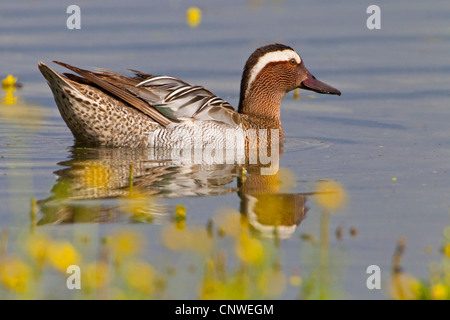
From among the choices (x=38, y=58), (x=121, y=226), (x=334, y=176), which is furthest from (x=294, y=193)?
(x=38, y=58)

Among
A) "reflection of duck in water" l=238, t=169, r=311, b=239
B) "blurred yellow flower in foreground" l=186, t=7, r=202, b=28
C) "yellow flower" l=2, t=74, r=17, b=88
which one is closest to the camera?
"reflection of duck in water" l=238, t=169, r=311, b=239

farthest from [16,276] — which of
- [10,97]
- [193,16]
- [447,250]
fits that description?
[193,16]

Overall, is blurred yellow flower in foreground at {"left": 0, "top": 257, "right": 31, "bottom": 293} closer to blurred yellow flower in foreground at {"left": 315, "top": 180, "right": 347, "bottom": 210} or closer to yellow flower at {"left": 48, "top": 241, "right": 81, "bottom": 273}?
yellow flower at {"left": 48, "top": 241, "right": 81, "bottom": 273}

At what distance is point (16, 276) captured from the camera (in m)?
4.21

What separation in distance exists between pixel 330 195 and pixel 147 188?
1452 mm

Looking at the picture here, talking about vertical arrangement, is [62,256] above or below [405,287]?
above

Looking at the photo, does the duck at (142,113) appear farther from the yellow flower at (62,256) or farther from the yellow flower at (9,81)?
the yellow flower at (62,256)

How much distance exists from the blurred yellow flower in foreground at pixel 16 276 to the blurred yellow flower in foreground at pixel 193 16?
9300 millimetres

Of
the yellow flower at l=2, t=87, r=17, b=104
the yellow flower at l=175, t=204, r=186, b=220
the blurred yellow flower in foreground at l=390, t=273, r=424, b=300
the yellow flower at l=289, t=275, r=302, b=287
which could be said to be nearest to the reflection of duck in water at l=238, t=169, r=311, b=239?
the yellow flower at l=289, t=275, r=302, b=287

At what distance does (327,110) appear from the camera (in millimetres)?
10508

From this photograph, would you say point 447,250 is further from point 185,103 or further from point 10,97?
point 10,97

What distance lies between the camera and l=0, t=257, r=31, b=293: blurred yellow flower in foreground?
419cm

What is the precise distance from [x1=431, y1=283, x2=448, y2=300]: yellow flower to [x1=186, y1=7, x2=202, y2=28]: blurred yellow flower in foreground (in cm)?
944
